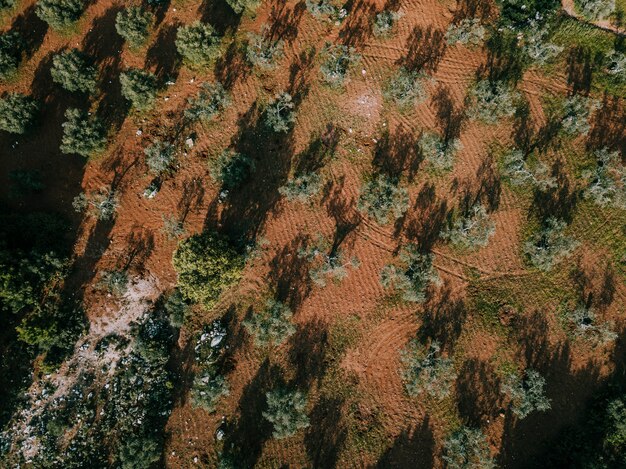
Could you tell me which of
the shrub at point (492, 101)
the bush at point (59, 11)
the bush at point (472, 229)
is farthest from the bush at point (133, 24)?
the bush at point (472, 229)

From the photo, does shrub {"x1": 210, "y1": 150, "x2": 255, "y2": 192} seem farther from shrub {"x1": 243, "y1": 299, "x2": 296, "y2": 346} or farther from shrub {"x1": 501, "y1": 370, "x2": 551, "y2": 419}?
shrub {"x1": 501, "y1": 370, "x2": 551, "y2": 419}

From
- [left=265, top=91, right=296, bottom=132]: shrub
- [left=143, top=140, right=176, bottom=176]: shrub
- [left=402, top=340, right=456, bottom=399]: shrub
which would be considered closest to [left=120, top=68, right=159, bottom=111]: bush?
[left=143, top=140, right=176, bottom=176]: shrub

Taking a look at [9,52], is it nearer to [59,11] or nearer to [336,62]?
[59,11]

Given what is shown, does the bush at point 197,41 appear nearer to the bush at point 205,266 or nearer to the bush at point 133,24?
the bush at point 133,24

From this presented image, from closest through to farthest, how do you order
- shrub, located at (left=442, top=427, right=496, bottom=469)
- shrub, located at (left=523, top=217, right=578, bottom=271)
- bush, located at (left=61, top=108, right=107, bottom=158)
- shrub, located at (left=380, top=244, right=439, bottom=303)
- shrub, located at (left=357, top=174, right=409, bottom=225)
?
shrub, located at (left=442, top=427, right=496, bottom=469)
shrub, located at (left=523, top=217, right=578, bottom=271)
bush, located at (left=61, top=108, right=107, bottom=158)
shrub, located at (left=380, top=244, right=439, bottom=303)
shrub, located at (left=357, top=174, right=409, bottom=225)

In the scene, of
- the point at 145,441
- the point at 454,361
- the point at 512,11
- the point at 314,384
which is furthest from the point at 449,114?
the point at 145,441

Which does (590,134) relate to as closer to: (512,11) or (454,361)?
(512,11)
